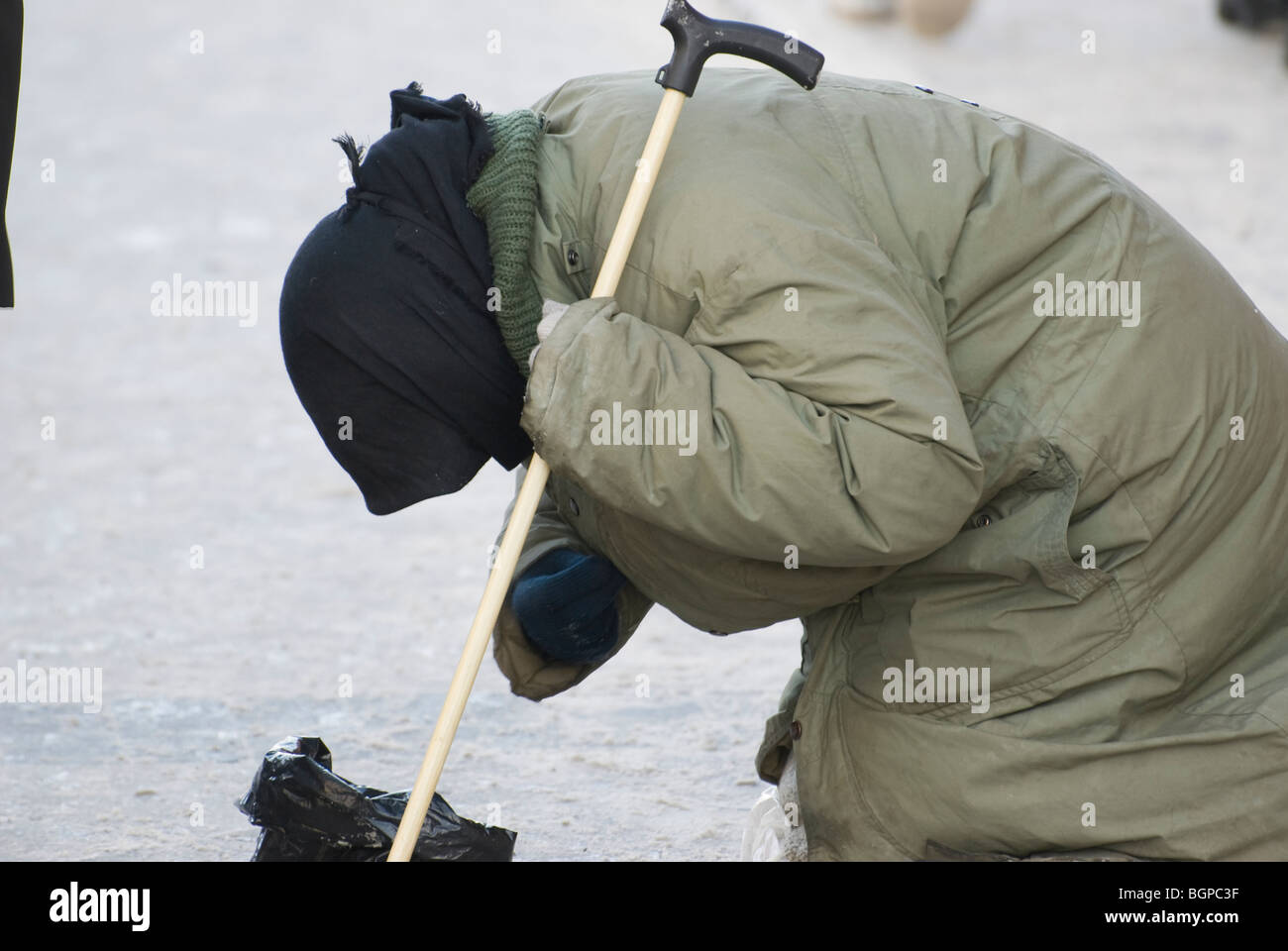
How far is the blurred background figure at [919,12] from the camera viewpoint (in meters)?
9.80

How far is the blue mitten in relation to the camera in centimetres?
271

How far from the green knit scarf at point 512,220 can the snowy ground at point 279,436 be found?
1.24 meters

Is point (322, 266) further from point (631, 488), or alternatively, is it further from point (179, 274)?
point (179, 274)

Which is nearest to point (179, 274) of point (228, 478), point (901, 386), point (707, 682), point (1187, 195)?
point (228, 478)

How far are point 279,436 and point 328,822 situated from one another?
9.78ft

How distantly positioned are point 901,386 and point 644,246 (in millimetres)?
408

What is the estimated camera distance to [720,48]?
230 cm

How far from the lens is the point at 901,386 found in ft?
6.79

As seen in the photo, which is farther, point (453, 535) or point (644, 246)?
Result: point (453, 535)

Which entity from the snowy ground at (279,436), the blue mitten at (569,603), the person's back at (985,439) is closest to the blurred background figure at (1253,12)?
the snowy ground at (279,436)

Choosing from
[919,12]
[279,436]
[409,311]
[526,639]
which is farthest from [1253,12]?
[409,311]

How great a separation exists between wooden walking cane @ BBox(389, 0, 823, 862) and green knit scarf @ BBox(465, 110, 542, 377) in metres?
0.10

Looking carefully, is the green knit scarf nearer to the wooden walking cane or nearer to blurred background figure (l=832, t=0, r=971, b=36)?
the wooden walking cane

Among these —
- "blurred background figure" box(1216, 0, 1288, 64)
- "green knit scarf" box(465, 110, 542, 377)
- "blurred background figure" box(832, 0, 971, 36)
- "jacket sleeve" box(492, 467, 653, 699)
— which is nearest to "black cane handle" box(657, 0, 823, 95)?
"green knit scarf" box(465, 110, 542, 377)
